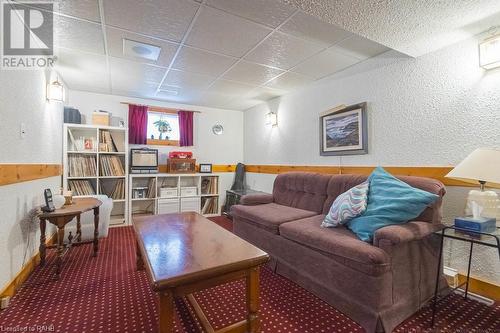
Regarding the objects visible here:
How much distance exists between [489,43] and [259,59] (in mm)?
1889

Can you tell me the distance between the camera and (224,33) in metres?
2.05

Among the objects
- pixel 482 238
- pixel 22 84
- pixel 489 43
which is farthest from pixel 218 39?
pixel 482 238

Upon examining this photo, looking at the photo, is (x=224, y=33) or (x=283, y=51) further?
(x=283, y=51)

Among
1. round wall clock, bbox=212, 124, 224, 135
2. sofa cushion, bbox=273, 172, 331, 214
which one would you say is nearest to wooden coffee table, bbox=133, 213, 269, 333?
sofa cushion, bbox=273, 172, 331, 214

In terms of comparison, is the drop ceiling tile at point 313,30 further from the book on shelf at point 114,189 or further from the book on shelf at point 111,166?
the book on shelf at point 114,189

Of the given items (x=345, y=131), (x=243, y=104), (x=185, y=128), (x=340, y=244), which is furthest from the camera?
(x=243, y=104)

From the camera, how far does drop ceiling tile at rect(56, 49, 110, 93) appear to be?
2486 mm

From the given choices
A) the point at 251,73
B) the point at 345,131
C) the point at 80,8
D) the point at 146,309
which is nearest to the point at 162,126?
the point at 251,73

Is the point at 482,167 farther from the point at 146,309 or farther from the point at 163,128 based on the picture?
the point at 163,128

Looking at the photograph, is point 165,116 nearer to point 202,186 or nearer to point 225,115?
point 225,115

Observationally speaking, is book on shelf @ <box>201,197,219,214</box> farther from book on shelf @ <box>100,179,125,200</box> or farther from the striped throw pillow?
the striped throw pillow

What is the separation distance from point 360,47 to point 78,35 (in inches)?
104

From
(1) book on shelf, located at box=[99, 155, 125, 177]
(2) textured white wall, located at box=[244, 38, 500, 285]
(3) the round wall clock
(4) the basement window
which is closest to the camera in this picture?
(2) textured white wall, located at box=[244, 38, 500, 285]

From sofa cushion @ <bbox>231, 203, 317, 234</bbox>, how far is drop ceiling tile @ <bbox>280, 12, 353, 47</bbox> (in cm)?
170
